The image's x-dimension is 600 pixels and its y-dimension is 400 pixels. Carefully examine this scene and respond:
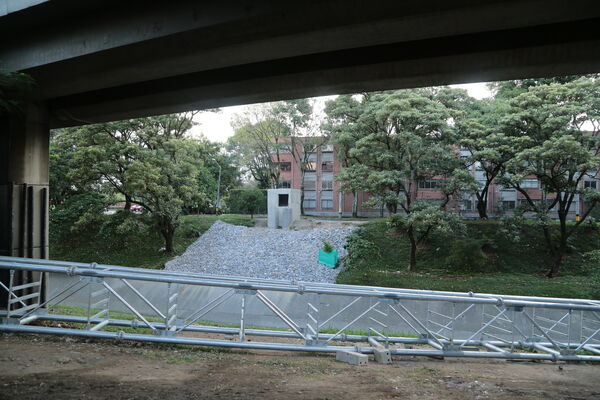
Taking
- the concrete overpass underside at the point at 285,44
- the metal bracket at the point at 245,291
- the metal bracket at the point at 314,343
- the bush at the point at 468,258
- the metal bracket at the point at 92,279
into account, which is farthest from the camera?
the bush at the point at 468,258

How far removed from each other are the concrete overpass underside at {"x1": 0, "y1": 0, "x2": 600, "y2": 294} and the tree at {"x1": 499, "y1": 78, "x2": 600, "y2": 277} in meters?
12.0

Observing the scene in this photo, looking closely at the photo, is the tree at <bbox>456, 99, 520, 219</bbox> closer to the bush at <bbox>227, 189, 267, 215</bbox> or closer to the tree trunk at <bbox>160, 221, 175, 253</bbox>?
the tree trunk at <bbox>160, 221, 175, 253</bbox>

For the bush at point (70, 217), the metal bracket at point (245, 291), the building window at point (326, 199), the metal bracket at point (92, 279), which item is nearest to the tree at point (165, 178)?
the bush at point (70, 217)

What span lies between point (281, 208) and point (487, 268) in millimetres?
16064

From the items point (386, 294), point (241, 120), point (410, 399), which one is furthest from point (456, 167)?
point (241, 120)

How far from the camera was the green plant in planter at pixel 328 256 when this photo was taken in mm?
23219

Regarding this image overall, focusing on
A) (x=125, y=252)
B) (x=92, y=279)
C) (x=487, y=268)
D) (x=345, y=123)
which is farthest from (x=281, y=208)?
(x=92, y=279)

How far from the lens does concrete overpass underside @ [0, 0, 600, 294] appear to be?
6.21 meters

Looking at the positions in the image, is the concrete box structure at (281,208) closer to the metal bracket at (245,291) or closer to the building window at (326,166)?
the building window at (326,166)

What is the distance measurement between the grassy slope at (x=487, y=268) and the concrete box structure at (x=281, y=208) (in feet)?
25.5

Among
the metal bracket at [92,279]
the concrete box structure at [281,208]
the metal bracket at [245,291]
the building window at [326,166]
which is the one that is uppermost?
the building window at [326,166]

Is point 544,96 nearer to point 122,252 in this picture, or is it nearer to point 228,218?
point 228,218

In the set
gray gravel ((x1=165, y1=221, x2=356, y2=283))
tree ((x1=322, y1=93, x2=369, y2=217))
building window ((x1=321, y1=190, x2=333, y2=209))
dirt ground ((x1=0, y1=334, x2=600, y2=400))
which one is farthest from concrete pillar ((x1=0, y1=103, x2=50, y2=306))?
building window ((x1=321, y1=190, x2=333, y2=209))

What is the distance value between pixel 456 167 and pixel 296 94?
47.4 ft
